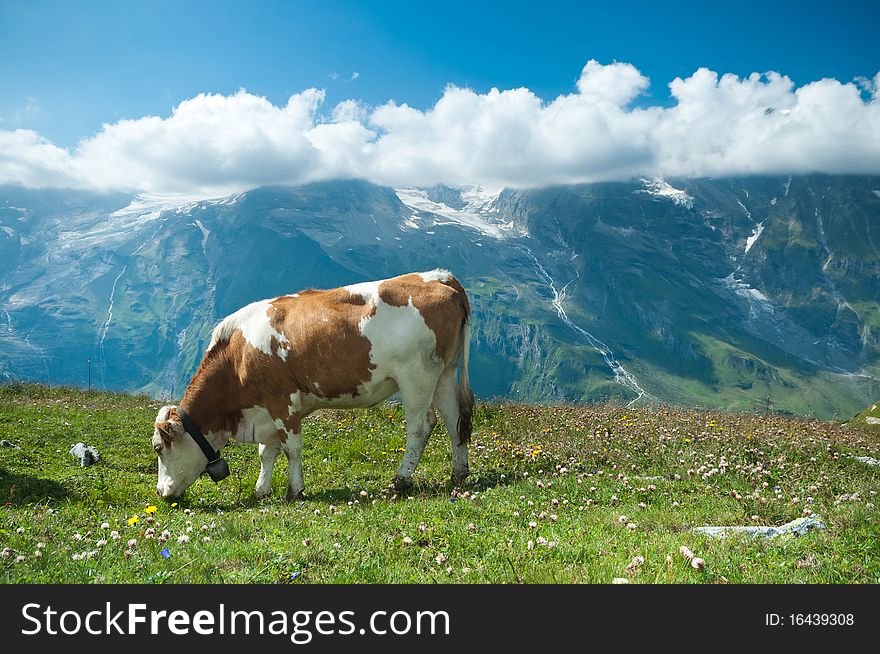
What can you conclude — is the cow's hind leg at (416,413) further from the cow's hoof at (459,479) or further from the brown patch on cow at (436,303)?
the cow's hoof at (459,479)

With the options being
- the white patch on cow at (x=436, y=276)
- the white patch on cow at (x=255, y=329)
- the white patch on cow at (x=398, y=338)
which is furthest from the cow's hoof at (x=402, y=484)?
the white patch on cow at (x=436, y=276)

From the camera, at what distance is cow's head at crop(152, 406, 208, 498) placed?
10975 mm

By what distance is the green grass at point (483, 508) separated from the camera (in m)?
5.56

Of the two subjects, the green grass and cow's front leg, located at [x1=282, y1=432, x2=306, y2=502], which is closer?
the green grass

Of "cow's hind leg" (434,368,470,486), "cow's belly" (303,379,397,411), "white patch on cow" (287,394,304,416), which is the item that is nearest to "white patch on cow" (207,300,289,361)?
"white patch on cow" (287,394,304,416)

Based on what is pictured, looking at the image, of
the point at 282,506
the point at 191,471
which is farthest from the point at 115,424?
the point at 282,506

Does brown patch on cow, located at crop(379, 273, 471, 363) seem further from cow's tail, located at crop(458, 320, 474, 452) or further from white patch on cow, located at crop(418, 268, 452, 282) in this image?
cow's tail, located at crop(458, 320, 474, 452)

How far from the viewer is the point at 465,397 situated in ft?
37.9

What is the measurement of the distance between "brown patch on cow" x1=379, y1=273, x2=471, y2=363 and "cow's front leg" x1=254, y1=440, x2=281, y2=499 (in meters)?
3.44

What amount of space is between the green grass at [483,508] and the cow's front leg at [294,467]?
267 mm

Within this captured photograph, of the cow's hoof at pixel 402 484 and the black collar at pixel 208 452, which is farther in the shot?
the black collar at pixel 208 452

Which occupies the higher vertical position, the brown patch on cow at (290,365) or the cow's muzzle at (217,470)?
the brown patch on cow at (290,365)

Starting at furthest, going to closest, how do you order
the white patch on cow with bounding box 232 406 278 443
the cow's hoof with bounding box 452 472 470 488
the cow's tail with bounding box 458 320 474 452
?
the white patch on cow with bounding box 232 406 278 443, the cow's tail with bounding box 458 320 474 452, the cow's hoof with bounding box 452 472 470 488

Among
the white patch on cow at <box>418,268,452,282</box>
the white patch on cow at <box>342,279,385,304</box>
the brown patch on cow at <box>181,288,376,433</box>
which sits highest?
the white patch on cow at <box>418,268,452,282</box>
